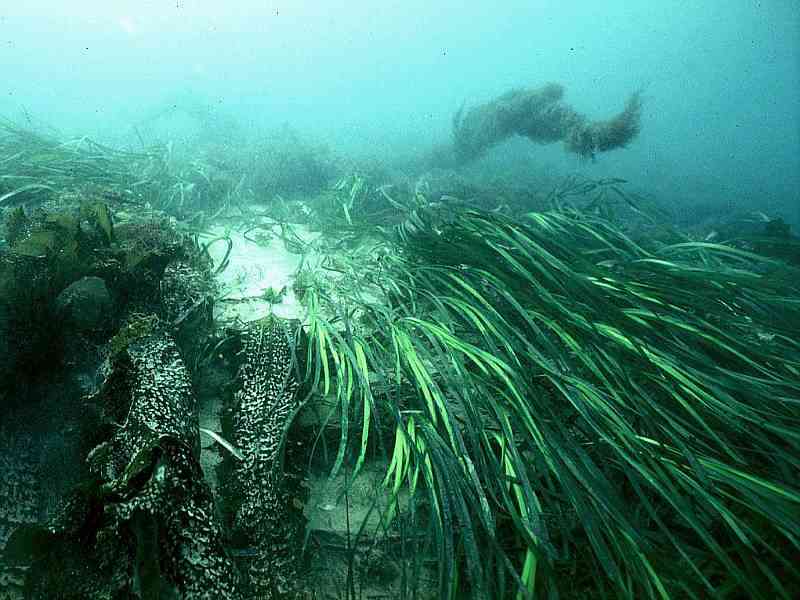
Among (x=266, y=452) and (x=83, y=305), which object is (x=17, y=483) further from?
(x=266, y=452)

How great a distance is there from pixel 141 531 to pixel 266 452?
0.41 meters

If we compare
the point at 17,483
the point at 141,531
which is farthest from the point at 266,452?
the point at 17,483

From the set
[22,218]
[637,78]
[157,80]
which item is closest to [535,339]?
[22,218]

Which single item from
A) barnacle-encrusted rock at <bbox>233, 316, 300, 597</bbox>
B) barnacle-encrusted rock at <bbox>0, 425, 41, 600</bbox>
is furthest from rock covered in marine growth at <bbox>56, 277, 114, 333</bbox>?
barnacle-encrusted rock at <bbox>233, 316, 300, 597</bbox>

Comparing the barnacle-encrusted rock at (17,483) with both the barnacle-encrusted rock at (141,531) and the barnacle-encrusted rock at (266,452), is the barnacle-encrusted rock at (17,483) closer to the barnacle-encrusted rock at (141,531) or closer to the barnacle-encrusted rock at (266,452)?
the barnacle-encrusted rock at (141,531)

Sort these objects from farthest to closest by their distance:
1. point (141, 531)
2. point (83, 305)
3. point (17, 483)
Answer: point (83, 305) < point (17, 483) < point (141, 531)

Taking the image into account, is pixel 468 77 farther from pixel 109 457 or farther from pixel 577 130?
pixel 109 457

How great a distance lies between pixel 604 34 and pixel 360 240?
132174 mm

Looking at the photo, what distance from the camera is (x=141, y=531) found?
32.5 inches

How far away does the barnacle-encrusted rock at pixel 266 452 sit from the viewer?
101 cm

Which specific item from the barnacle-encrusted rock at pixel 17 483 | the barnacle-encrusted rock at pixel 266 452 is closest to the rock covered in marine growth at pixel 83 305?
the barnacle-encrusted rock at pixel 17 483

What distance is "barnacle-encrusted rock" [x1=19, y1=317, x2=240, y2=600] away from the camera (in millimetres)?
801

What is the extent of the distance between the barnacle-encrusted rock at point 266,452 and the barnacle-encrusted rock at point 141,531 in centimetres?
16

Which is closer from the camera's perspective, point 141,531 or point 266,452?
point 141,531
